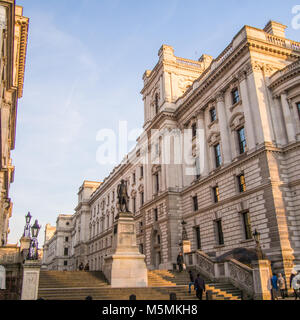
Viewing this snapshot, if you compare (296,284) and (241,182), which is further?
(241,182)

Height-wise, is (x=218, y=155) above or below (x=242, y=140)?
below

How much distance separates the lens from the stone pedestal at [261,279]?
16.6m

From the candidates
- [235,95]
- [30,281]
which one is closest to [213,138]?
[235,95]

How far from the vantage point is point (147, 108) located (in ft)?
159

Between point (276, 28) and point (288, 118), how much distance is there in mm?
12059

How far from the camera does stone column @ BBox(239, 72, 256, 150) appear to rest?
89.4ft

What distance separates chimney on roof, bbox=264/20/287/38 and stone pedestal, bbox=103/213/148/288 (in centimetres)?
2494

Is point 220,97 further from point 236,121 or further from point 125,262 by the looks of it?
point 125,262

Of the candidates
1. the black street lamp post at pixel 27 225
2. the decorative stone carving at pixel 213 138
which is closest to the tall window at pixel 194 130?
the decorative stone carving at pixel 213 138

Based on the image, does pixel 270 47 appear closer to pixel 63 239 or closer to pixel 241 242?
pixel 241 242

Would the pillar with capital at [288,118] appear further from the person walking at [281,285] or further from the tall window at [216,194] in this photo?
the person walking at [281,285]

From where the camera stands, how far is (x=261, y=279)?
16781 millimetres
